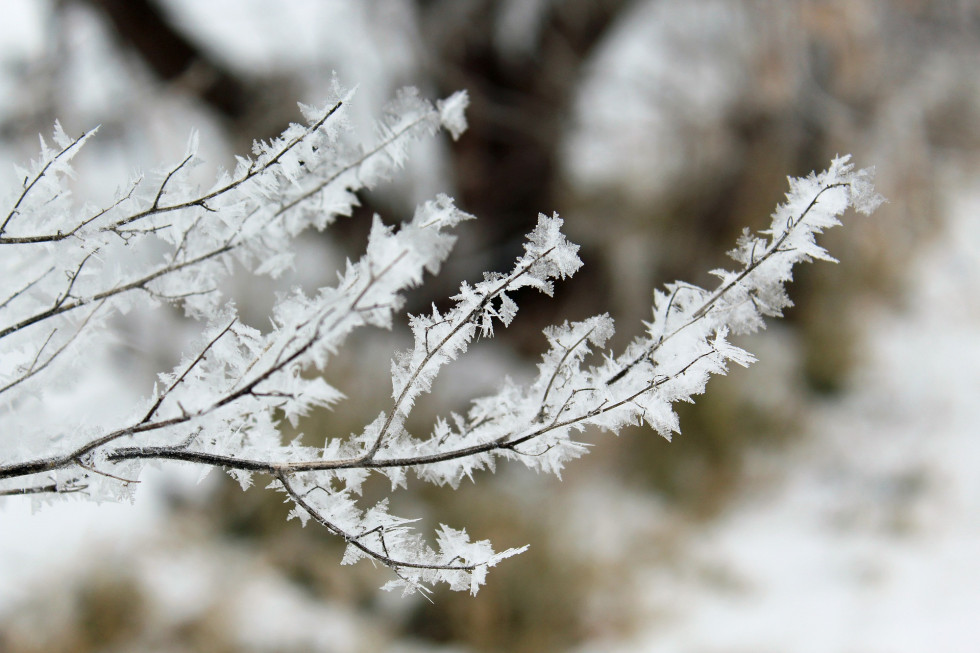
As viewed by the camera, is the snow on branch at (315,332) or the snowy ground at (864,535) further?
the snowy ground at (864,535)

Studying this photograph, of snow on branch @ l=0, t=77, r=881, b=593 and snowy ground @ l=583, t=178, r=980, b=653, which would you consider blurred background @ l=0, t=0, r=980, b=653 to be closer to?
snowy ground @ l=583, t=178, r=980, b=653

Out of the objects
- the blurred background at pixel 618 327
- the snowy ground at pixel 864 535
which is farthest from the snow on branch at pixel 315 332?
the snowy ground at pixel 864 535

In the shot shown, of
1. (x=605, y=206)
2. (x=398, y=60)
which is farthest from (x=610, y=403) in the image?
(x=605, y=206)

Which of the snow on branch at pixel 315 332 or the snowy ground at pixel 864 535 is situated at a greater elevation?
the snowy ground at pixel 864 535

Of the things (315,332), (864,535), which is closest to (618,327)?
(864,535)

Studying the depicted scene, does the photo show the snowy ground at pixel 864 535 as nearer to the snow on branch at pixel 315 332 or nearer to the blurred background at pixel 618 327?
the blurred background at pixel 618 327

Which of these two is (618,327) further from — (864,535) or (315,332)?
(315,332)
